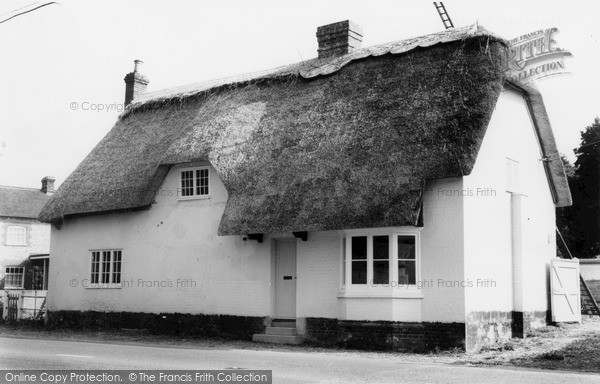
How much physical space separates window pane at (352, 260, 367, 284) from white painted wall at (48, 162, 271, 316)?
2.76 m

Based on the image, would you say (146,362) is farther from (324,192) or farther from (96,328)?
(96,328)

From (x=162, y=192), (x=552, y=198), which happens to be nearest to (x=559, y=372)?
(x=552, y=198)

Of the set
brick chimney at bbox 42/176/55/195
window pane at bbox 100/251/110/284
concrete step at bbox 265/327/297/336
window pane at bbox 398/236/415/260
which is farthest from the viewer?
brick chimney at bbox 42/176/55/195

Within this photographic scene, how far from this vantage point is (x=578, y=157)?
132 feet

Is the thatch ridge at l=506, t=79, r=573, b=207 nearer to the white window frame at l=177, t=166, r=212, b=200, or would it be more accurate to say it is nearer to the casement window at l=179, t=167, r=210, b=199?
the white window frame at l=177, t=166, r=212, b=200

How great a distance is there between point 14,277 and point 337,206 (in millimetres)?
34887

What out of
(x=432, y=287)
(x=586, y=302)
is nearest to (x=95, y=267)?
(x=432, y=287)

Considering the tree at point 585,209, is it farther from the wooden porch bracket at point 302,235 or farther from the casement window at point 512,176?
the wooden porch bracket at point 302,235

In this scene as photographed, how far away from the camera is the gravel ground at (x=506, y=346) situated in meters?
13.3

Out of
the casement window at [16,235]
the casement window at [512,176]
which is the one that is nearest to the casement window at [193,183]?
the casement window at [512,176]

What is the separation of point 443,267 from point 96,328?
12.0m

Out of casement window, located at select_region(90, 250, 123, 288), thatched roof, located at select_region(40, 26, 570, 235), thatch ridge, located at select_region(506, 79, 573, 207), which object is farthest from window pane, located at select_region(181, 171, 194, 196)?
thatch ridge, located at select_region(506, 79, 573, 207)

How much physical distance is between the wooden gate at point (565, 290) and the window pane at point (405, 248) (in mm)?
6043

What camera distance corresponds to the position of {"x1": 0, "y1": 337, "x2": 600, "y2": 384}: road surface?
34.7 feet
